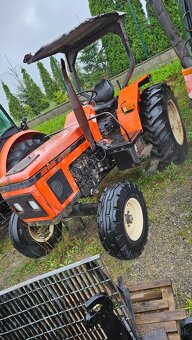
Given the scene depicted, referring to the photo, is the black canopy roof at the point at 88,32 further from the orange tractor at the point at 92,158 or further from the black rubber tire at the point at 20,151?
the black rubber tire at the point at 20,151

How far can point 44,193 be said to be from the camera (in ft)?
11.1

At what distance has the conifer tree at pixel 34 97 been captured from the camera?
20.5 m

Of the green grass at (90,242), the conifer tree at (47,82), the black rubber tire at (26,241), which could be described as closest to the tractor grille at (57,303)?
the green grass at (90,242)

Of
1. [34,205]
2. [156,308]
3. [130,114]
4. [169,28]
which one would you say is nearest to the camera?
[156,308]

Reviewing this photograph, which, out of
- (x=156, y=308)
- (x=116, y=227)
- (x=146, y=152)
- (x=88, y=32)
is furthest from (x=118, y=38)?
(x=156, y=308)

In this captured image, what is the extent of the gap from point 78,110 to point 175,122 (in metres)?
2.08

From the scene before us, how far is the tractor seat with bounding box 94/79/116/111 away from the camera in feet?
15.3

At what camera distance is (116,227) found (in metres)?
3.29

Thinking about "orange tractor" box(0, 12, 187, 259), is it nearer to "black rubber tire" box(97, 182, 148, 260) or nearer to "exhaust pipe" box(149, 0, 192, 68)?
"black rubber tire" box(97, 182, 148, 260)

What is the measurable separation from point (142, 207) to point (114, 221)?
61 cm

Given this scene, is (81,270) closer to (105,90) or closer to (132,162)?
(132,162)

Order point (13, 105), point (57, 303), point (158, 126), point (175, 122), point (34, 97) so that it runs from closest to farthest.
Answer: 1. point (57, 303)
2. point (158, 126)
3. point (175, 122)
4. point (34, 97)
5. point (13, 105)

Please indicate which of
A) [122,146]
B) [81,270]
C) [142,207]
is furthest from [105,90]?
[81,270]

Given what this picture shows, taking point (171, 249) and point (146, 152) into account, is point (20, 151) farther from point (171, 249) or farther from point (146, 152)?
point (171, 249)
